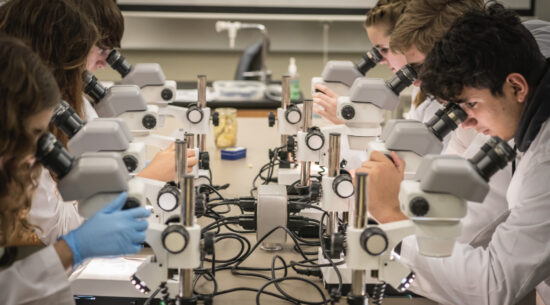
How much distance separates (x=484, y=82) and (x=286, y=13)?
3906mm

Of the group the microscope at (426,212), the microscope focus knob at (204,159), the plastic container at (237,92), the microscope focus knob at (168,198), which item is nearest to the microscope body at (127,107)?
the microscope focus knob at (204,159)

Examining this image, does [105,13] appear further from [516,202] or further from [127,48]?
[127,48]

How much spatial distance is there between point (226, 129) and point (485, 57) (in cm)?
160

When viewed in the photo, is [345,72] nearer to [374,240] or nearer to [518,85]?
[518,85]

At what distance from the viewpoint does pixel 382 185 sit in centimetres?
150

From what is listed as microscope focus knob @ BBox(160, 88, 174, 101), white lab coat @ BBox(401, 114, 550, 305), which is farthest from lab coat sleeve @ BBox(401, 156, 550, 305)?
microscope focus knob @ BBox(160, 88, 174, 101)

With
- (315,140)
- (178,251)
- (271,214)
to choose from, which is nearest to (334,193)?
(271,214)

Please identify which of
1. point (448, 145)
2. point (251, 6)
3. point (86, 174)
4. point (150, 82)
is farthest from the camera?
point (251, 6)

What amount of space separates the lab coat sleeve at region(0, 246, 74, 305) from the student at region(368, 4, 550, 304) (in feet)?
2.59

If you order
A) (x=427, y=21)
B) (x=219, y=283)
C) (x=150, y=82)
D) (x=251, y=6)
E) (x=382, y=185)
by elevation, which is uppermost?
(x=251, y=6)

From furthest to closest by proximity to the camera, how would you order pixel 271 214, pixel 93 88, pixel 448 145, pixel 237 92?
pixel 237 92
pixel 448 145
pixel 93 88
pixel 271 214

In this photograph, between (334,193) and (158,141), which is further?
(158,141)

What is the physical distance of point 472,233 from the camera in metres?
1.69

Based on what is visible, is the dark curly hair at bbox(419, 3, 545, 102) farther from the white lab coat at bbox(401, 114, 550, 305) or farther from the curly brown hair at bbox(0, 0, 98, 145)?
the curly brown hair at bbox(0, 0, 98, 145)
